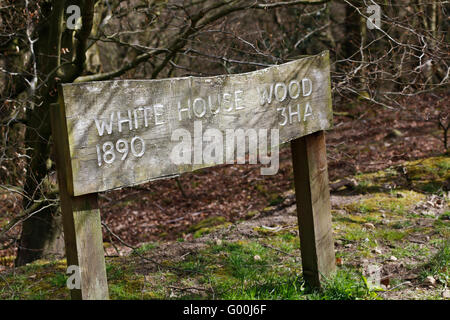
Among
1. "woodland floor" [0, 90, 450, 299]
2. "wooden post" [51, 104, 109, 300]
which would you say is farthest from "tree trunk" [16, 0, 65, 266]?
"wooden post" [51, 104, 109, 300]

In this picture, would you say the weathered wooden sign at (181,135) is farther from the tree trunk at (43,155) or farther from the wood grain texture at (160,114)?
the tree trunk at (43,155)

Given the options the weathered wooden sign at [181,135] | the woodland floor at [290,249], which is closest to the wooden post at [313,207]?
the weathered wooden sign at [181,135]

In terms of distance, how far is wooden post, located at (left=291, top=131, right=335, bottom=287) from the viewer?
151 inches

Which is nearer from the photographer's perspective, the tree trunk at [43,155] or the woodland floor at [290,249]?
the woodland floor at [290,249]

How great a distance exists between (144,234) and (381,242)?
17.6ft

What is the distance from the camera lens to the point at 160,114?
9.71 ft

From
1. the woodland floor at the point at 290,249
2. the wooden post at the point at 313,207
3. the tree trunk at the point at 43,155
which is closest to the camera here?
the wooden post at the point at 313,207

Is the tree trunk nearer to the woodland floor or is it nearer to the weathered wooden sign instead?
the woodland floor

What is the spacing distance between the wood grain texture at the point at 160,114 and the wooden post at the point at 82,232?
3.0 inches

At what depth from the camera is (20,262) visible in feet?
22.5

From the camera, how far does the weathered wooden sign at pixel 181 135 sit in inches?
104

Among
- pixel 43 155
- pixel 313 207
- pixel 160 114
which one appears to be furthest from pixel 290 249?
pixel 43 155

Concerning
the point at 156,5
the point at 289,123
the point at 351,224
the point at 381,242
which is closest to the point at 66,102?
the point at 289,123

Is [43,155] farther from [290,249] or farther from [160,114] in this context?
[160,114]
